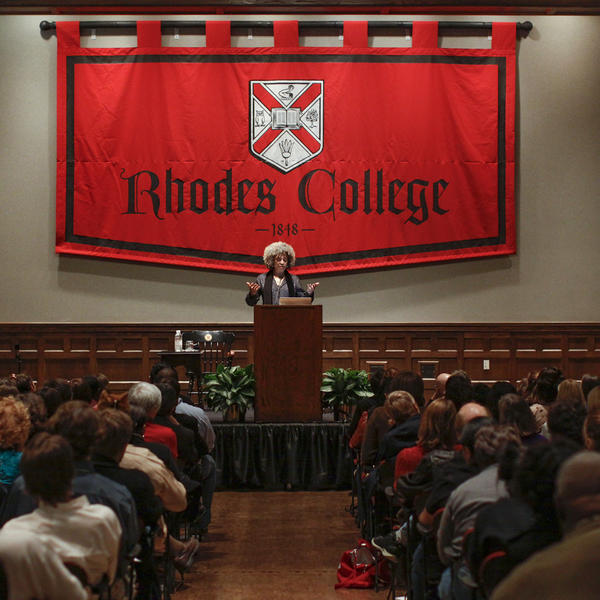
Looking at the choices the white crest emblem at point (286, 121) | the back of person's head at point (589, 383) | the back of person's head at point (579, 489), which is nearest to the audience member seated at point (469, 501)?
the back of person's head at point (579, 489)

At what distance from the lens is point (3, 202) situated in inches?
417

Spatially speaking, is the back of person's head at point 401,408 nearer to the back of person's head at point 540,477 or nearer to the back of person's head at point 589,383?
the back of person's head at point 589,383

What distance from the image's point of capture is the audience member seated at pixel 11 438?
3727 millimetres

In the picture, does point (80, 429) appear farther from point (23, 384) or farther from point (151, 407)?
point (23, 384)

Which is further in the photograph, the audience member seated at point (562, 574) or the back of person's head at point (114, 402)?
the back of person's head at point (114, 402)

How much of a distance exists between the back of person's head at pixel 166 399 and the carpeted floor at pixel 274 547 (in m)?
0.96

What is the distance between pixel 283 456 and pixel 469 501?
4.50 meters

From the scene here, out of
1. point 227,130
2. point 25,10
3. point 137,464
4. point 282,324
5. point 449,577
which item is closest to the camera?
point 449,577

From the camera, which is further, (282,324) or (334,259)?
(334,259)

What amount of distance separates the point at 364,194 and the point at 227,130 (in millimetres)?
1783

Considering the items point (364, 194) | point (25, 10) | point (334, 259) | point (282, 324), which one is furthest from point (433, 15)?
point (282, 324)

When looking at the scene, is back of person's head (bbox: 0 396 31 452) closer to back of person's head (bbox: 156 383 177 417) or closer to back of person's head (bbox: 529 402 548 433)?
back of person's head (bbox: 156 383 177 417)

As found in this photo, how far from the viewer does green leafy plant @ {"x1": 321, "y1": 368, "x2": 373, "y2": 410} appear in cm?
757

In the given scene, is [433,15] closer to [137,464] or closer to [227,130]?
[227,130]
